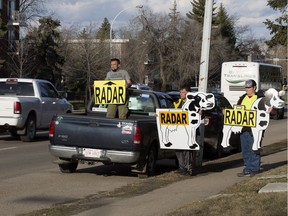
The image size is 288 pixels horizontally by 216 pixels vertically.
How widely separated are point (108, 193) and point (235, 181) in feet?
8.18

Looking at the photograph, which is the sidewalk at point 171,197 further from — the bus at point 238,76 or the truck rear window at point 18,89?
the bus at point 238,76

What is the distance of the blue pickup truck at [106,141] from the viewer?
10.9 metres

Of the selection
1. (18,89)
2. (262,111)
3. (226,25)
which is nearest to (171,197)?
(262,111)

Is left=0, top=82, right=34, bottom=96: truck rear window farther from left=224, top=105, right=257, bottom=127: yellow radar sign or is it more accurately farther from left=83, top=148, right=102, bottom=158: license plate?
left=224, top=105, right=257, bottom=127: yellow radar sign

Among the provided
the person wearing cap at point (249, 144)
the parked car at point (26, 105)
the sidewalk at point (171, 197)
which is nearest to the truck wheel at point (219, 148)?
the sidewalk at point (171, 197)

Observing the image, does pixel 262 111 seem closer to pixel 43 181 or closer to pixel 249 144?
pixel 249 144

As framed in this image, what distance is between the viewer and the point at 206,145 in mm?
15539

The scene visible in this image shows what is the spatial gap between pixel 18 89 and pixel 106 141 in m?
9.28

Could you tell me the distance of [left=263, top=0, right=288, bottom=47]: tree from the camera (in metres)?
39.6

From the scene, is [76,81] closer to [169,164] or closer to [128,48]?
[128,48]

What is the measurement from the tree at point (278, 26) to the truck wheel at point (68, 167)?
2994 cm

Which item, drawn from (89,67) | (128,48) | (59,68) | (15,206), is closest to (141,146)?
(15,206)

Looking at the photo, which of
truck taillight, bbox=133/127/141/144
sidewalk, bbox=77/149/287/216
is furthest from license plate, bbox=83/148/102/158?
sidewalk, bbox=77/149/287/216

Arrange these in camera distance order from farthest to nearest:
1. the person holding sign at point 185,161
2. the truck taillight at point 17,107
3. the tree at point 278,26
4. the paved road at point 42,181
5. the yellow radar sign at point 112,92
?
the tree at point 278,26, the truck taillight at point 17,107, the yellow radar sign at point 112,92, the person holding sign at point 185,161, the paved road at point 42,181
